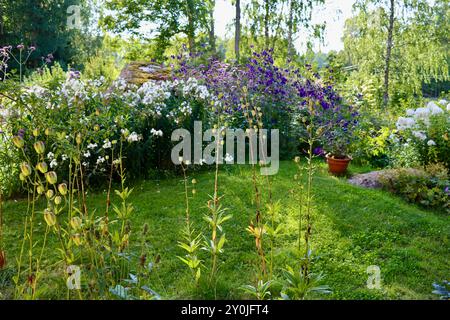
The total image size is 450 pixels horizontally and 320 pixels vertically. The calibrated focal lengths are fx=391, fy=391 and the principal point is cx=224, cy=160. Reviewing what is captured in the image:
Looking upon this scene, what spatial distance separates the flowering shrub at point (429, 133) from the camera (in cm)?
475

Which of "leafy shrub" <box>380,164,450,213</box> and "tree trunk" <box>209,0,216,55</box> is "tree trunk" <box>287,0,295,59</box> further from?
"leafy shrub" <box>380,164,450,213</box>

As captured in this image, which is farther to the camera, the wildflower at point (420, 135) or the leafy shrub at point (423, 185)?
the wildflower at point (420, 135)

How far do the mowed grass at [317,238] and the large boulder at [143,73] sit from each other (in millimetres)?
2205

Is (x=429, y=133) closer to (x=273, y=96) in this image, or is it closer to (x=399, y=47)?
(x=273, y=96)

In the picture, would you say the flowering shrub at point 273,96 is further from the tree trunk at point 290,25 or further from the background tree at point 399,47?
the tree trunk at point 290,25

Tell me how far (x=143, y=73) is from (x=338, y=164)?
11.1ft

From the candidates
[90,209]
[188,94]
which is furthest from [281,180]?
[90,209]

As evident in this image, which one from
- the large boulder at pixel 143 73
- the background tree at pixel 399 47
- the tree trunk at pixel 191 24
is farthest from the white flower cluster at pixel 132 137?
the tree trunk at pixel 191 24

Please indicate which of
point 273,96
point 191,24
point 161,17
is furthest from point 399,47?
point 161,17

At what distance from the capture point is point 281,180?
4.61 meters

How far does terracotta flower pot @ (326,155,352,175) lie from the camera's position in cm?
505

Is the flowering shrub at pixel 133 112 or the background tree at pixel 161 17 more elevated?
the background tree at pixel 161 17

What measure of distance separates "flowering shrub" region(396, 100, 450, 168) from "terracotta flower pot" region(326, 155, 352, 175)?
0.86 meters
